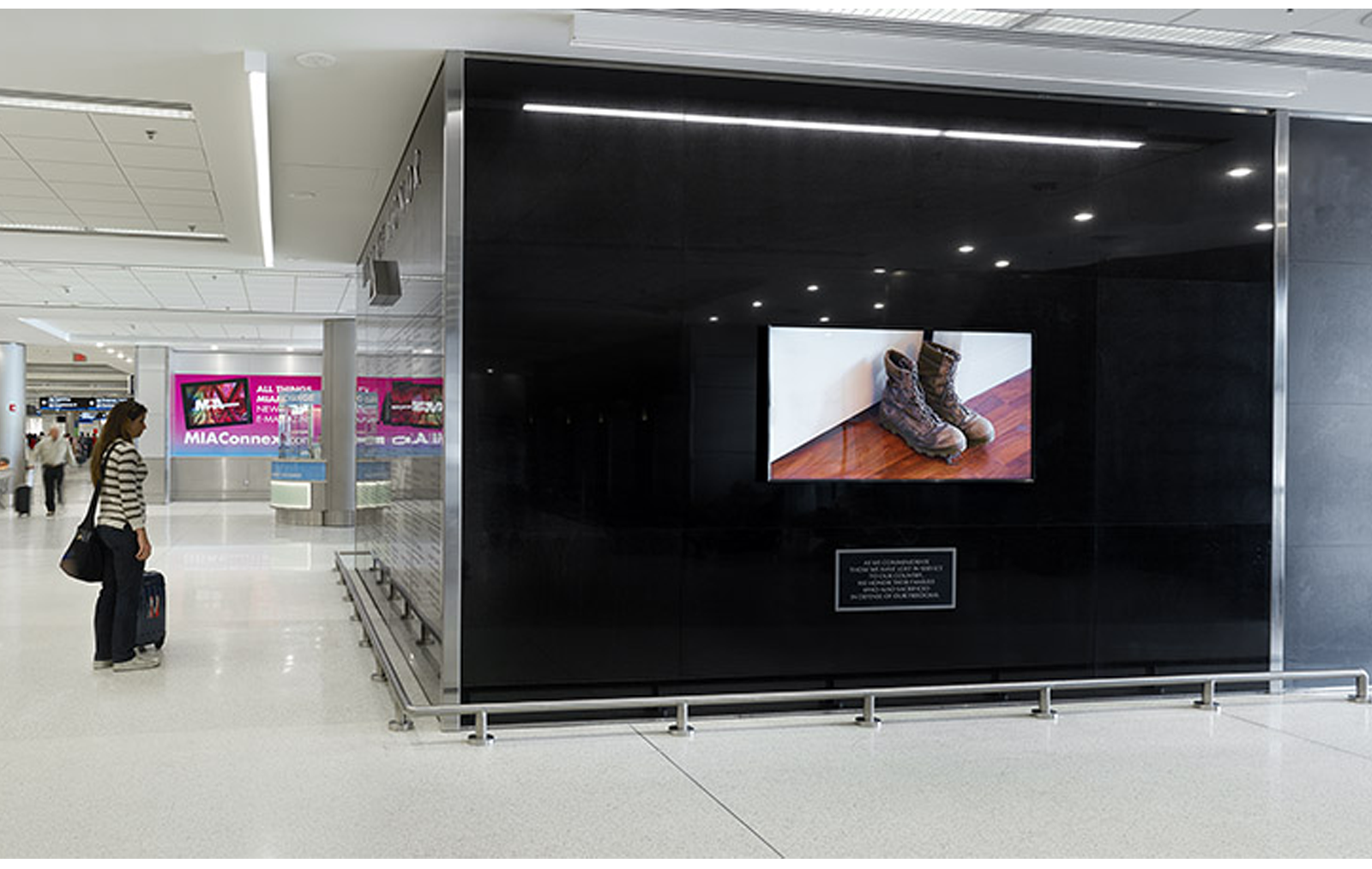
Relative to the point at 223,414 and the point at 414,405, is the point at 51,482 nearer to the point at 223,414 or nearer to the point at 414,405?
the point at 223,414

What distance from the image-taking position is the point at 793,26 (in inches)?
208

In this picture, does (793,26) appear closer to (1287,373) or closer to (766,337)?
(766,337)

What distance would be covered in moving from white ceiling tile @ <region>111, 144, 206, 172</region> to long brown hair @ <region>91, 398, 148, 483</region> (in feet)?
6.44

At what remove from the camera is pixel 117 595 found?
6.85 meters

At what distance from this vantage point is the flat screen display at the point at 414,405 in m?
5.95

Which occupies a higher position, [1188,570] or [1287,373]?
[1287,373]

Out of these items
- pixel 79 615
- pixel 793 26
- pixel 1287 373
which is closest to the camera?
pixel 793 26

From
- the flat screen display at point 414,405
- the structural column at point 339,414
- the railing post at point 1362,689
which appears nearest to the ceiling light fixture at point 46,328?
the structural column at point 339,414

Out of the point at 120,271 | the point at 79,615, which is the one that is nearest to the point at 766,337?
the point at 79,615

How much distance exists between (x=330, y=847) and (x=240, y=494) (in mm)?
21918

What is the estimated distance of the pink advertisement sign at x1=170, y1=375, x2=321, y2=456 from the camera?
2372 centimetres

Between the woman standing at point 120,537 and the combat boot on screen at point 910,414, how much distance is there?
435 cm

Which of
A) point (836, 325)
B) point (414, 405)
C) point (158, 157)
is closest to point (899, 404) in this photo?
point (836, 325)

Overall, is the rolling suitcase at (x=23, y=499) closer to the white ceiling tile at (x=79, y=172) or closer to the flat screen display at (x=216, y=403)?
the flat screen display at (x=216, y=403)
